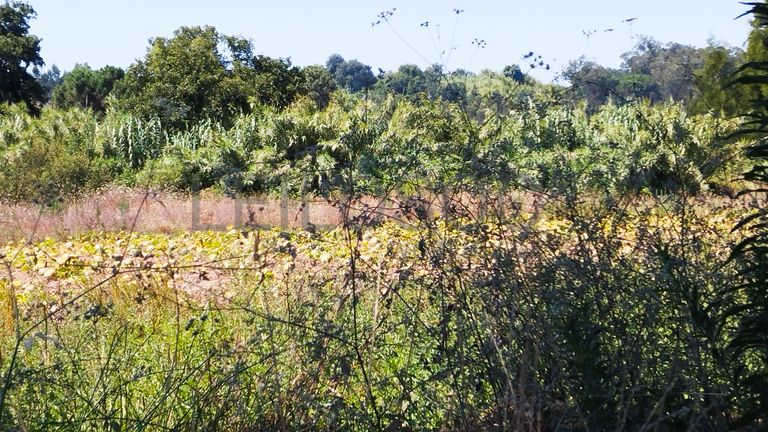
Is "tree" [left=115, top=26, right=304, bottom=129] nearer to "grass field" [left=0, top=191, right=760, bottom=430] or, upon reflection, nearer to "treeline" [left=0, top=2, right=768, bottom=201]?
"treeline" [left=0, top=2, right=768, bottom=201]

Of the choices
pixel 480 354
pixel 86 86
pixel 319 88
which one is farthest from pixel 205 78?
pixel 86 86

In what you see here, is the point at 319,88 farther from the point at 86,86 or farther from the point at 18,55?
the point at 86,86

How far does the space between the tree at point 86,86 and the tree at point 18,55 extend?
511cm

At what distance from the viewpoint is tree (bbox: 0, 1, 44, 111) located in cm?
3662

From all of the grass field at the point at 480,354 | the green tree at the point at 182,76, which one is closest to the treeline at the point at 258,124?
the green tree at the point at 182,76

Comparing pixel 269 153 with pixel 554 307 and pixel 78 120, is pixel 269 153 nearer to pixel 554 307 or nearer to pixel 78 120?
pixel 78 120

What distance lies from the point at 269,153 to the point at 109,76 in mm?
34262

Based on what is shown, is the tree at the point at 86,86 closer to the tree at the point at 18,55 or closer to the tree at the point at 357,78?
the tree at the point at 18,55

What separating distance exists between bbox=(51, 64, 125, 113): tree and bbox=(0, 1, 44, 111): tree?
5.11m

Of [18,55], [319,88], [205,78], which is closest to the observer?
[319,88]

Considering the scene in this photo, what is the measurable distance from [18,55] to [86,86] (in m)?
8.97

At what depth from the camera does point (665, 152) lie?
44.3ft

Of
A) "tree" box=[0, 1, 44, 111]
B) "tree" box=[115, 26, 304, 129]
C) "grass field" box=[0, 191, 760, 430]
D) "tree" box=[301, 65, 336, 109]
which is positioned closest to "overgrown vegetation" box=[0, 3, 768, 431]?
"grass field" box=[0, 191, 760, 430]

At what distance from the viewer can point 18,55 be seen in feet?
122
